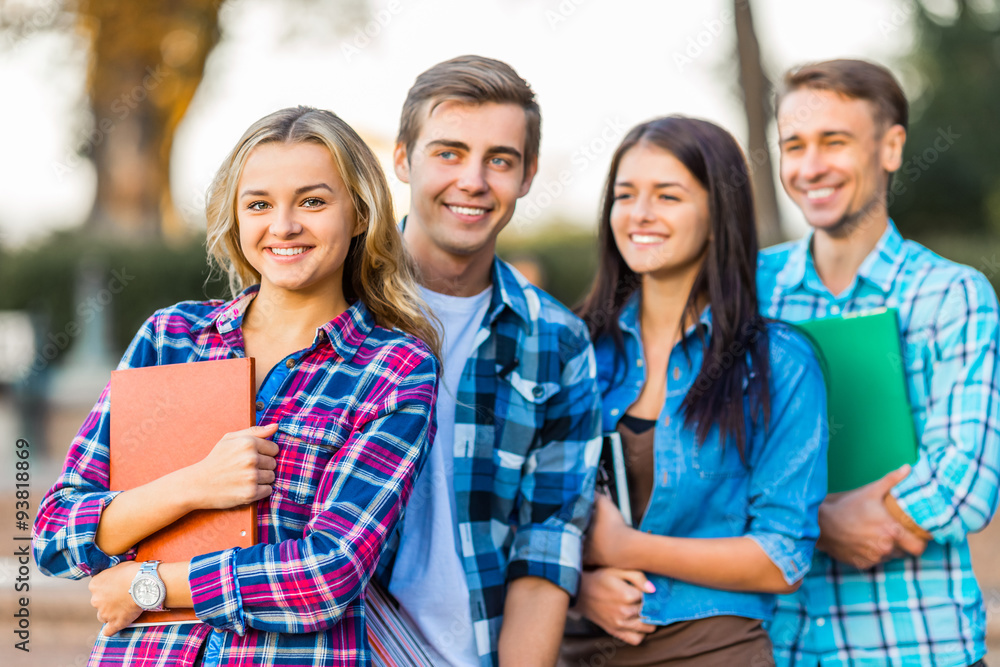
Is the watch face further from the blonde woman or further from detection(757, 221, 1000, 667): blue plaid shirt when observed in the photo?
detection(757, 221, 1000, 667): blue plaid shirt

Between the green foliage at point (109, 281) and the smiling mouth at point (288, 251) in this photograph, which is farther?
the green foliage at point (109, 281)

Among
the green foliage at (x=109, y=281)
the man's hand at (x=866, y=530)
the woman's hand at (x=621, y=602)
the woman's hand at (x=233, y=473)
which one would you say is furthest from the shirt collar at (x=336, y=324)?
the green foliage at (x=109, y=281)

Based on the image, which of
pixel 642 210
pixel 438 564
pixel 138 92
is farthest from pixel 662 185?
pixel 138 92

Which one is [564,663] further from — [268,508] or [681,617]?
[268,508]

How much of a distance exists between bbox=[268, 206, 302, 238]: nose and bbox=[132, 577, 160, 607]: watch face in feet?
2.31

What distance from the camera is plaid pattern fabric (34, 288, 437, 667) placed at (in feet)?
5.34

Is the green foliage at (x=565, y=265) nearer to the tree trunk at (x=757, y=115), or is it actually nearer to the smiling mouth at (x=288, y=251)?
the tree trunk at (x=757, y=115)

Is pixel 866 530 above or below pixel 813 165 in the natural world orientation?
below

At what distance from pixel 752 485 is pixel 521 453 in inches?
23.4

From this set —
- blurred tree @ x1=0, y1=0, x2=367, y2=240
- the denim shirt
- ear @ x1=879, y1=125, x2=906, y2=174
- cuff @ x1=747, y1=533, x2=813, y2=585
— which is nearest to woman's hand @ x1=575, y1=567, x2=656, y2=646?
the denim shirt

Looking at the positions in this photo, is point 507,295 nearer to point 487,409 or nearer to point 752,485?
point 487,409

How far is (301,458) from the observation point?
5.76 ft

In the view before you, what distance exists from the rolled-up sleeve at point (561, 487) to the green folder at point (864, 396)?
26.4 inches

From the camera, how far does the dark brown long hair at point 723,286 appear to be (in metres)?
2.32
